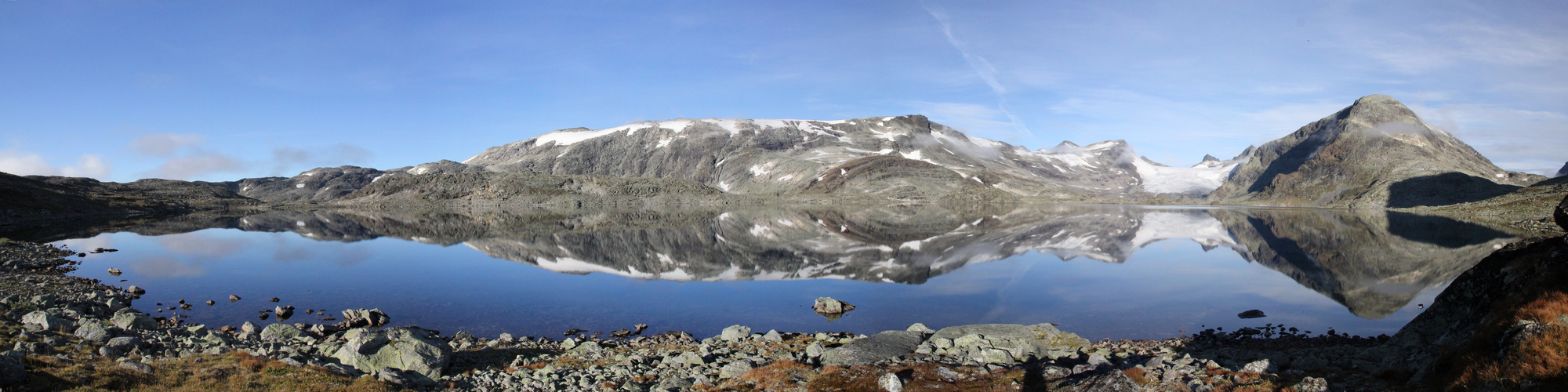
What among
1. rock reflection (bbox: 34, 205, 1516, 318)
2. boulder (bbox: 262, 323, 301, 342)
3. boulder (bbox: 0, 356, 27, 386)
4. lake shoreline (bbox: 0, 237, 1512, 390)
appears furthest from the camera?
rock reflection (bbox: 34, 205, 1516, 318)

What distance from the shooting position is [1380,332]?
2580cm

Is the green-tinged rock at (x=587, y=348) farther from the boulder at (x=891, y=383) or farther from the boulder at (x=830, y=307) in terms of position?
the boulder at (x=830, y=307)

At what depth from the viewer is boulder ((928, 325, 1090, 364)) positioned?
819 inches

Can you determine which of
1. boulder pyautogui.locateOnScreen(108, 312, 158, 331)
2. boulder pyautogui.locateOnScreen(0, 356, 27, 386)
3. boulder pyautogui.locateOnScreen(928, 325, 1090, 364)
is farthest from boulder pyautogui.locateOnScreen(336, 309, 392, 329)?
boulder pyautogui.locateOnScreen(928, 325, 1090, 364)

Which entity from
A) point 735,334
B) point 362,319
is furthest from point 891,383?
point 362,319

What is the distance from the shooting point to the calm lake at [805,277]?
99.9ft

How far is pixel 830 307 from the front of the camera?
32250 mm

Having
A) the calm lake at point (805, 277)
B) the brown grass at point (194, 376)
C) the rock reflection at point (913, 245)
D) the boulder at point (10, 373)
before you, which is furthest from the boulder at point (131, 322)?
the rock reflection at point (913, 245)

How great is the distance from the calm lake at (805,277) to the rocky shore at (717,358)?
4231 millimetres

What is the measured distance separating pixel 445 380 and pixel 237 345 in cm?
778

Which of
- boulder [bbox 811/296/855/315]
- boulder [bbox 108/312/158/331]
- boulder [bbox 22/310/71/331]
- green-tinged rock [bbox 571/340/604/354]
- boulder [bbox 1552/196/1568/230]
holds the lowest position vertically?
green-tinged rock [bbox 571/340/604/354]

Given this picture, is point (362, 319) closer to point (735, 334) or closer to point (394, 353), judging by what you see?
point (394, 353)

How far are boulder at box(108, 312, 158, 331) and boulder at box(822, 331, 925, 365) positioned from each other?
904 inches

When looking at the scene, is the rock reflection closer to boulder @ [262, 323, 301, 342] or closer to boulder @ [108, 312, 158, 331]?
boulder @ [262, 323, 301, 342]
